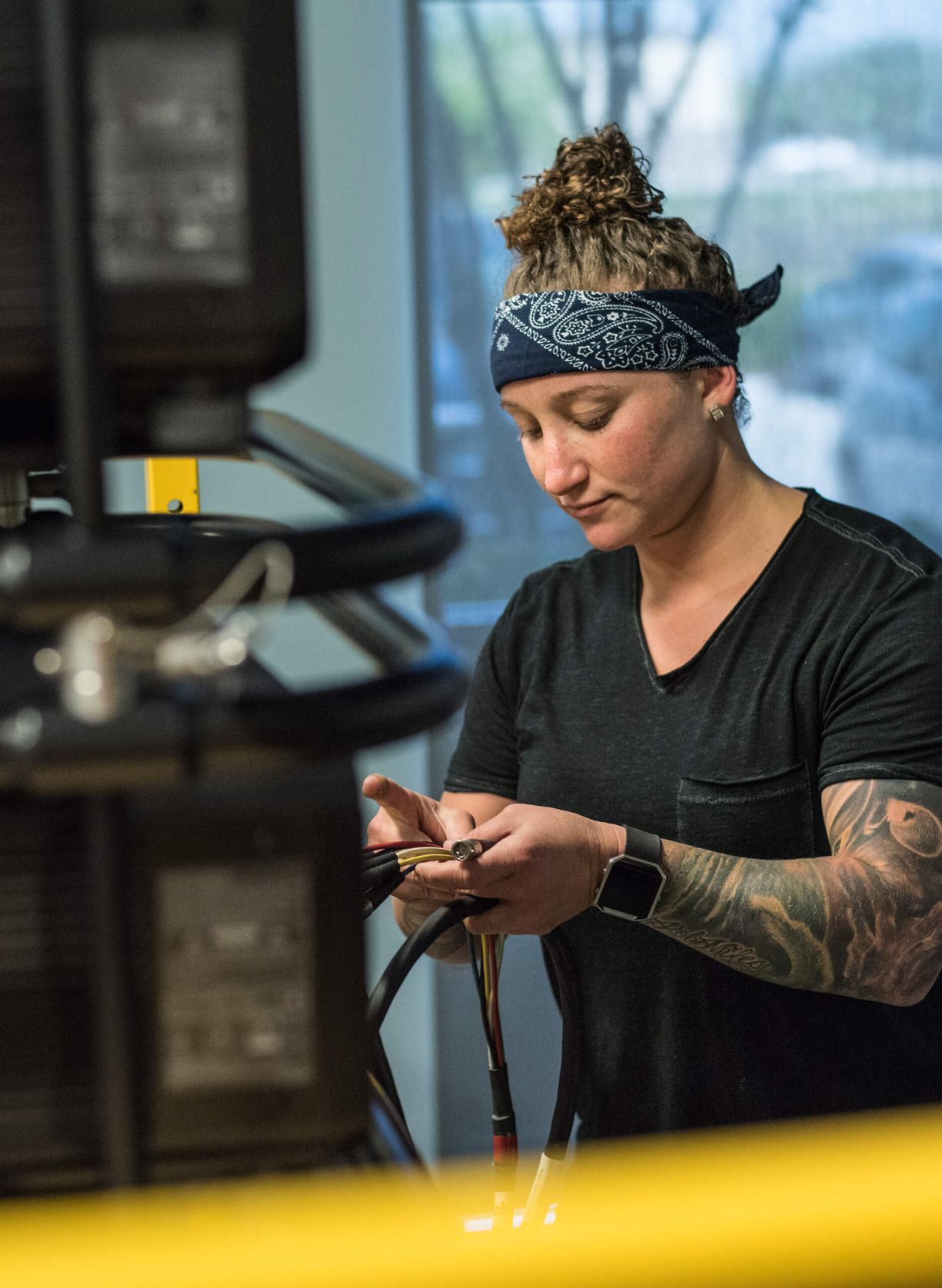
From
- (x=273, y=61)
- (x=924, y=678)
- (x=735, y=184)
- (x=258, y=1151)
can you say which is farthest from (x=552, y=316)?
(x=735, y=184)

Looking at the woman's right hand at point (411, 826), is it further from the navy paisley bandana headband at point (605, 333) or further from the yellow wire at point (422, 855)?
the navy paisley bandana headband at point (605, 333)

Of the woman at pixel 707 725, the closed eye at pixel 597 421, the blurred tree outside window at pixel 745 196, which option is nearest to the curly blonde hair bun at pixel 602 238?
the woman at pixel 707 725

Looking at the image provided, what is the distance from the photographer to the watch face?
43.3 inches

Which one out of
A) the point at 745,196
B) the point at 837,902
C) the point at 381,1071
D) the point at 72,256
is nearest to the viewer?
the point at 72,256

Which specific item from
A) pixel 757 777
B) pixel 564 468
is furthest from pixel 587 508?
pixel 757 777

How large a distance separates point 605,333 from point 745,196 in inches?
63.7

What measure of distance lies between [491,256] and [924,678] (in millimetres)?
1682

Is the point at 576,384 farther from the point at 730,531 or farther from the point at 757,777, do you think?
the point at 757,777

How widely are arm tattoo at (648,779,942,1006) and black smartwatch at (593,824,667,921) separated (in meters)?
0.02

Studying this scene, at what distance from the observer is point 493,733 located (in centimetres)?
152

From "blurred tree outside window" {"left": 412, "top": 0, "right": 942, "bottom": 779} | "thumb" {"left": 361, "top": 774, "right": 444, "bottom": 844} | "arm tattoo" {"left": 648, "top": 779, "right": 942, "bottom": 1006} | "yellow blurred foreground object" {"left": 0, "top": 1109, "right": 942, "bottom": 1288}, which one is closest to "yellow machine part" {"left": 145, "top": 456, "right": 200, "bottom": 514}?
"thumb" {"left": 361, "top": 774, "right": 444, "bottom": 844}

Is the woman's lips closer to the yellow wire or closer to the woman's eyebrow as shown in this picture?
the woman's eyebrow

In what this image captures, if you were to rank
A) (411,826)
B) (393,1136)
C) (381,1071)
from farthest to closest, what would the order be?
(411,826)
(381,1071)
(393,1136)

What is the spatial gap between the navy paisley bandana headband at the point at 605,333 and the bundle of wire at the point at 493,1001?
1.60 ft
